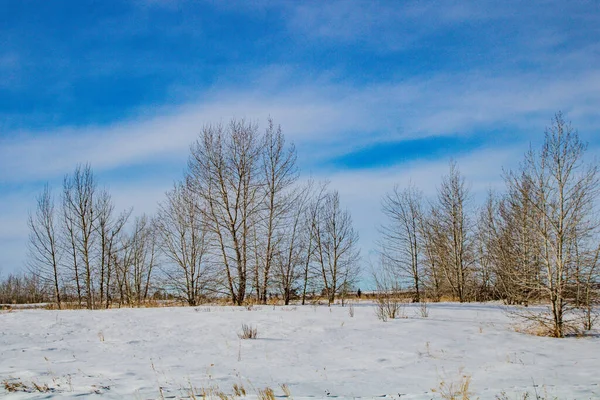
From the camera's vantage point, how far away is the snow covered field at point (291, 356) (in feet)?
22.2

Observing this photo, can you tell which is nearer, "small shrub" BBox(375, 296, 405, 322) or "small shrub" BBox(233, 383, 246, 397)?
"small shrub" BBox(233, 383, 246, 397)

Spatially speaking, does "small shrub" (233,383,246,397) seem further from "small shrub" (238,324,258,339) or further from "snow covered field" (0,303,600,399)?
"small shrub" (238,324,258,339)

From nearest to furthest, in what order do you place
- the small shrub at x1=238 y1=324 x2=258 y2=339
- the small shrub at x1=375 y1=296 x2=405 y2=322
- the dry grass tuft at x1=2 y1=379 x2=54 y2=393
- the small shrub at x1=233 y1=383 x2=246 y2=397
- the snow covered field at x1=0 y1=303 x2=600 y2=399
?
1. the small shrub at x1=233 y1=383 x2=246 y2=397
2. the dry grass tuft at x1=2 y1=379 x2=54 y2=393
3. the snow covered field at x1=0 y1=303 x2=600 y2=399
4. the small shrub at x1=238 y1=324 x2=258 y2=339
5. the small shrub at x1=375 y1=296 x2=405 y2=322

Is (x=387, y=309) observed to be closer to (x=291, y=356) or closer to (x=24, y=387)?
(x=291, y=356)

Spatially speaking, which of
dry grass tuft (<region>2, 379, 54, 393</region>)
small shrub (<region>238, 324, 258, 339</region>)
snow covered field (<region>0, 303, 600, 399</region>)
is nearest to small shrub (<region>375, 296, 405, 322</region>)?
snow covered field (<region>0, 303, 600, 399</region>)

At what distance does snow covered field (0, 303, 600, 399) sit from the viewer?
6777 millimetres

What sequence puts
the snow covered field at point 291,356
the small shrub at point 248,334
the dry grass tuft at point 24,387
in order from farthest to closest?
the small shrub at point 248,334
the snow covered field at point 291,356
the dry grass tuft at point 24,387

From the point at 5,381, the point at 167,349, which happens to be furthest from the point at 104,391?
the point at 167,349

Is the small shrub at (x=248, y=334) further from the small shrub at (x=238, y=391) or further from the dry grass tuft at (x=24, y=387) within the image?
the dry grass tuft at (x=24, y=387)

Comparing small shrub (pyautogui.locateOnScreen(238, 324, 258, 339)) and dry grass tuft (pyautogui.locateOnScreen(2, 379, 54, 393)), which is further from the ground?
dry grass tuft (pyautogui.locateOnScreen(2, 379, 54, 393))

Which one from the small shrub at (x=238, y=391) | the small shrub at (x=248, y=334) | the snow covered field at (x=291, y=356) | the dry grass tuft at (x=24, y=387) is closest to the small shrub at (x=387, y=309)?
the snow covered field at (x=291, y=356)

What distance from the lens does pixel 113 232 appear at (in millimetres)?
30422

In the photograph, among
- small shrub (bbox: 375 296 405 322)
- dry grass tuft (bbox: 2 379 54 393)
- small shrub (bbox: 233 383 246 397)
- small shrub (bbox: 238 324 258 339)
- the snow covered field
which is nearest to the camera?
small shrub (bbox: 233 383 246 397)

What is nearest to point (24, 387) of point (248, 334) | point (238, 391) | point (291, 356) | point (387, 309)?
point (238, 391)
